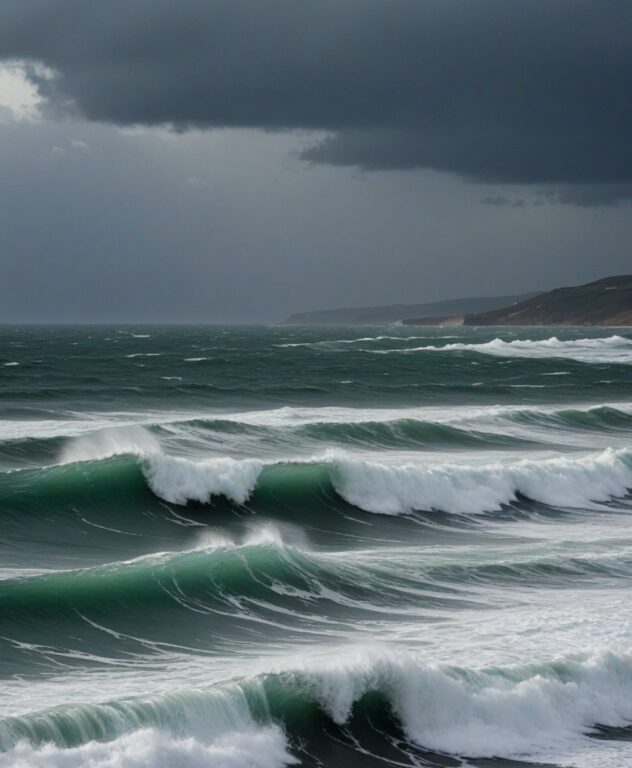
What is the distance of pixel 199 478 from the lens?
22.6 m

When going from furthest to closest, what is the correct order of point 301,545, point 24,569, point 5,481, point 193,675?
point 5,481
point 301,545
point 24,569
point 193,675

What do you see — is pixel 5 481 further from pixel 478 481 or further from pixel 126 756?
pixel 126 756

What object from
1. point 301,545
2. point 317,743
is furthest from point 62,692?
point 301,545

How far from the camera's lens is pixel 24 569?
15922 millimetres

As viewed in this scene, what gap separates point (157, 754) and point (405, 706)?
2.83m

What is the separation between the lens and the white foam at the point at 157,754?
8836 mm

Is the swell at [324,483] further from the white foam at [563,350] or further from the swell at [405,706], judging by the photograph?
the white foam at [563,350]

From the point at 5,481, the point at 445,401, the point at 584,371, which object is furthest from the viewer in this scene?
the point at 584,371

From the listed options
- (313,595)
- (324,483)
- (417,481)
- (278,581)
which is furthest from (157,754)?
(417,481)

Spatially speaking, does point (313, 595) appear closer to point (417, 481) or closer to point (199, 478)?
point (199, 478)

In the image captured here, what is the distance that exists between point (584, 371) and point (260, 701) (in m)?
60.9

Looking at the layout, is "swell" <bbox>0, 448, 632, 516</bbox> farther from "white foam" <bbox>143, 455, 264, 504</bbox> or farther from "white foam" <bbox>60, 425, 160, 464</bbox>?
"white foam" <bbox>60, 425, 160, 464</bbox>

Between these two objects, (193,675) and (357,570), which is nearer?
(193,675)

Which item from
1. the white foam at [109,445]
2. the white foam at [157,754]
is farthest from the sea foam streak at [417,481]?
the white foam at [157,754]
